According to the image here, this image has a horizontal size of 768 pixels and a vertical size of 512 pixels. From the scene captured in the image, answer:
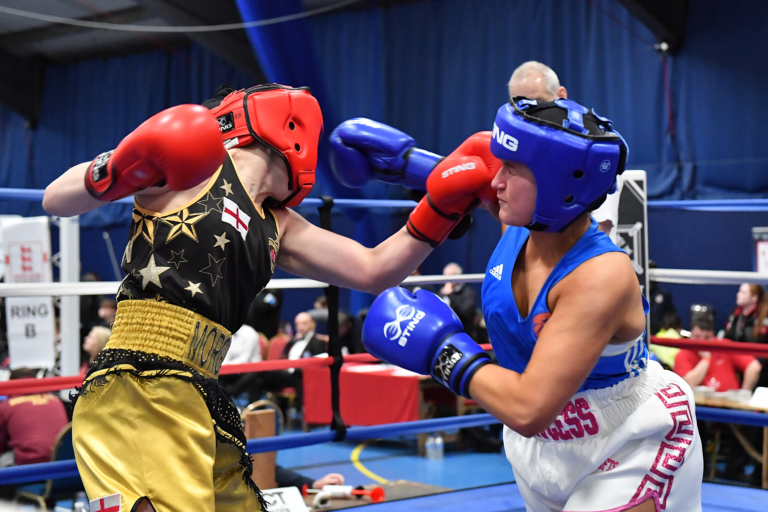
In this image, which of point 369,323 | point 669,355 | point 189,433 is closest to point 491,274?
point 369,323

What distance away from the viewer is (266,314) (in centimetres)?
757

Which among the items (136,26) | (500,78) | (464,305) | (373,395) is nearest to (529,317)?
(373,395)

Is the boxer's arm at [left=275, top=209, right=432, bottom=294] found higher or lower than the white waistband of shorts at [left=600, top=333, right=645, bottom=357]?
higher

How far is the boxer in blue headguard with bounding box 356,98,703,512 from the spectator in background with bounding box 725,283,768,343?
376 centimetres

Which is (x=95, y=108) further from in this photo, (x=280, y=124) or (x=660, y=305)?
(x=280, y=124)

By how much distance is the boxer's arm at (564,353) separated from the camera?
4.23 feet

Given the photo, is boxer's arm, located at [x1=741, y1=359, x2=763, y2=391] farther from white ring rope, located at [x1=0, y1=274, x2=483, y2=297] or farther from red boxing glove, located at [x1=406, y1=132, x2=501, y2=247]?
red boxing glove, located at [x1=406, y1=132, x2=501, y2=247]

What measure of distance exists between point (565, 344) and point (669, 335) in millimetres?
4632

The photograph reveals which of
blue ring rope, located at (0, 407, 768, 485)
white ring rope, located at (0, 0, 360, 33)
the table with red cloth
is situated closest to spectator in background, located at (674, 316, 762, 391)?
the table with red cloth

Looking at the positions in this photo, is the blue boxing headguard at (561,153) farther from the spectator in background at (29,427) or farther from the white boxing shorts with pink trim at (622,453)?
the spectator in background at (29,427)

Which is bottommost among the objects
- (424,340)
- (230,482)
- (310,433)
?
(310,433)

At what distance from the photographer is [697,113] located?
25.1 ft

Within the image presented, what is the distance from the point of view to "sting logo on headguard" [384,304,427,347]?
1.44 metres

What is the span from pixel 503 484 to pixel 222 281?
2056 mm
